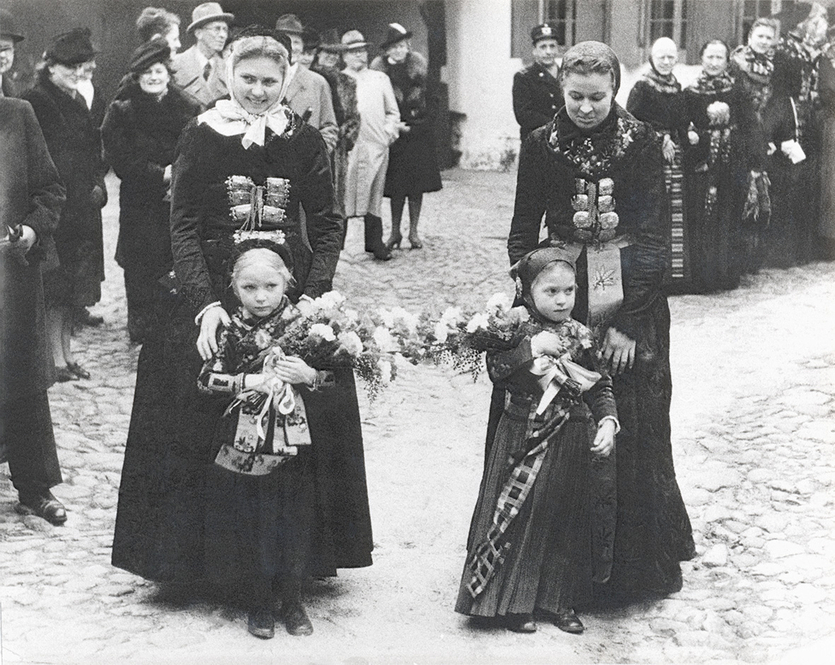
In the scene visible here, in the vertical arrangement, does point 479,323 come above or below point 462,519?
above

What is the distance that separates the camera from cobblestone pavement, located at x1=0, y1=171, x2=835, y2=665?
4855 millimetres

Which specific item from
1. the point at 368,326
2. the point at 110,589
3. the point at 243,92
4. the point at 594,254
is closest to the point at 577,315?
the point at 594,254

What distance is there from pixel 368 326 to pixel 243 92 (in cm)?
95

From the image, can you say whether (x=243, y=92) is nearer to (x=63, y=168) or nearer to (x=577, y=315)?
(x=577, y=315)

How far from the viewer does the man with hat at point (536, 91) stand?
623 cm

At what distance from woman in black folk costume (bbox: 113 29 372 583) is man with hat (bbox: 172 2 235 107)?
1.44m

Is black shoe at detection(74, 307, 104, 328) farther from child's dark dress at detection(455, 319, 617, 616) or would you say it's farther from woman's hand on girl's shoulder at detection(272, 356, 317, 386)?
child's dark dress at detection(455, 319, 617, 616)

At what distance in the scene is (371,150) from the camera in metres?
8.80

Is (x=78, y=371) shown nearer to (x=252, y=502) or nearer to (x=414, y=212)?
(x=252, y=502)

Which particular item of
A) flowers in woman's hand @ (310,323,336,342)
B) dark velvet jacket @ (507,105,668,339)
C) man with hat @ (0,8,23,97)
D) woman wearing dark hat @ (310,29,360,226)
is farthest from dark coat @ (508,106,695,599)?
woman wearing dark hat @ (310,29,360,226)

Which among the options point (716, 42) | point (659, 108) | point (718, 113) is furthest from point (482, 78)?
point (718, 113)

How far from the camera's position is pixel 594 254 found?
4.88 metres

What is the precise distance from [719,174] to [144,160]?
3.42 metres

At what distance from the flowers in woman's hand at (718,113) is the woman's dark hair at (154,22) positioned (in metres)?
3.13
